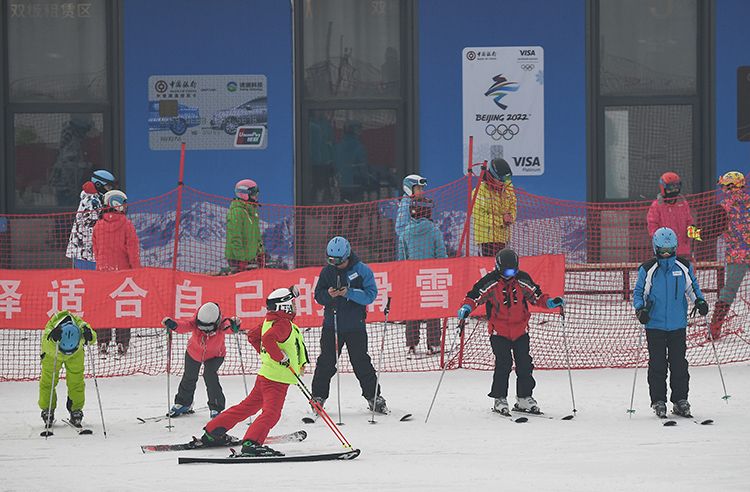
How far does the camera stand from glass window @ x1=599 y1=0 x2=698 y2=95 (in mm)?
19484

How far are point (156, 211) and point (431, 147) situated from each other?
3.91m

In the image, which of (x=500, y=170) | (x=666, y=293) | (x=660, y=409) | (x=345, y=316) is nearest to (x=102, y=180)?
(x=500, y=170)

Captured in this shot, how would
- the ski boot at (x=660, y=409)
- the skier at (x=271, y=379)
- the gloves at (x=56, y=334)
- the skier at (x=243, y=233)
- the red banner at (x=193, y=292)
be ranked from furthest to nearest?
the skier at (x=243, y=233) < the red banner at (x=193, y=292) < the ski boot at (x=660, y=409) < the gloves at (x=56, y=334) < the skier at (x=271, y=379)

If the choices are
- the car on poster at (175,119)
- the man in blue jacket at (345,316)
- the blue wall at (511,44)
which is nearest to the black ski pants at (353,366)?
the man in blue jacket at (345,316)

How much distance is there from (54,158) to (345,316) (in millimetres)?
8366

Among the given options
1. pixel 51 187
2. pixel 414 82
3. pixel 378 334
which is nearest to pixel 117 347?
pixel 378 334

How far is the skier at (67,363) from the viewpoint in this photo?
11.7 metres

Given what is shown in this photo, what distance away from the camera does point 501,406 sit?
1209 cm

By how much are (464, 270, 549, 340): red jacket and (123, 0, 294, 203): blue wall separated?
24.2ft

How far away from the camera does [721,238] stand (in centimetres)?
1572

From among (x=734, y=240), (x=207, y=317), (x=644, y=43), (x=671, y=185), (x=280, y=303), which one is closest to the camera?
(x=280, y=303)

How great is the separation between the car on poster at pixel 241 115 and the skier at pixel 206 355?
7.23 metres

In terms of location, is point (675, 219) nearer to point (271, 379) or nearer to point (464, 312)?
point (464, 312)

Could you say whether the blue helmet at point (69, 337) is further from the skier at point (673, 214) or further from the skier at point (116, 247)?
the skier at point (673, 214)
